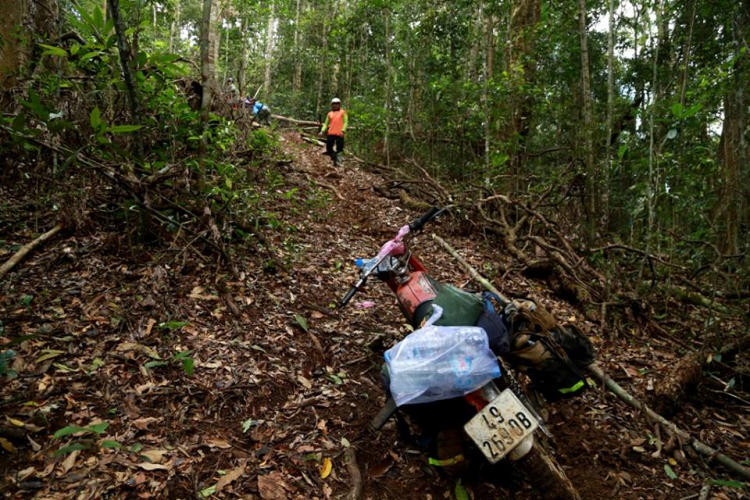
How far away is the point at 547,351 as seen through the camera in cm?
263

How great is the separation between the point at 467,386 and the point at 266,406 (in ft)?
4.95

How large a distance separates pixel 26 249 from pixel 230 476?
9.86 ft

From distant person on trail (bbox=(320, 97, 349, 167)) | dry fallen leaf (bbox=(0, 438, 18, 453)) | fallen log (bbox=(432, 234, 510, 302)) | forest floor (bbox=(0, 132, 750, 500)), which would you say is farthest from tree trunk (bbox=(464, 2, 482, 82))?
dry fallen leaf (bbox=(0, 438, 18, 453))

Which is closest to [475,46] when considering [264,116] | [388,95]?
[388,95]

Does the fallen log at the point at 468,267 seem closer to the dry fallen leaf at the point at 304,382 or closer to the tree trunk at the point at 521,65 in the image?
the dry fallen leaf at the point at 304,382

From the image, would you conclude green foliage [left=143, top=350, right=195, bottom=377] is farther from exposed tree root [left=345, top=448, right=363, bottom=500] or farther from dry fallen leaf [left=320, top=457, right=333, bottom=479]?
exposed tree root [left=345, top=448, right=363, bottom=500]

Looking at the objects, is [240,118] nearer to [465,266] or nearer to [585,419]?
[465,266]

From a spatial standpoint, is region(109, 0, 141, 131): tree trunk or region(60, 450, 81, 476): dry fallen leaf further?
region(109, 0, 141, 131): tree trunk

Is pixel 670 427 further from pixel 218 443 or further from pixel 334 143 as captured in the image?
pixel 334 143

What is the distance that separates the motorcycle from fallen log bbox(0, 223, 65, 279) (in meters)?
2.89

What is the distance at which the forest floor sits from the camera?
244cm

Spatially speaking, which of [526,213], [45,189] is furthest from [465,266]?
[45,189]

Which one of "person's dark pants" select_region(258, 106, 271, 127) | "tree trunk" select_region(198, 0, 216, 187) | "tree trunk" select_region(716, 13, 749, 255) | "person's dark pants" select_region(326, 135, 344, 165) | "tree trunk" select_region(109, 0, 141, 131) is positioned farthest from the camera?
"person's dark pants" select_region(258, 106, 271, 127)

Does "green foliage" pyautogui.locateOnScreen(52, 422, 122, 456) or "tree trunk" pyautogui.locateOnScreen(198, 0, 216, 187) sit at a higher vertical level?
"tree trunk" pyautogui.locateOnScreen(198, 0, 216, 187)
